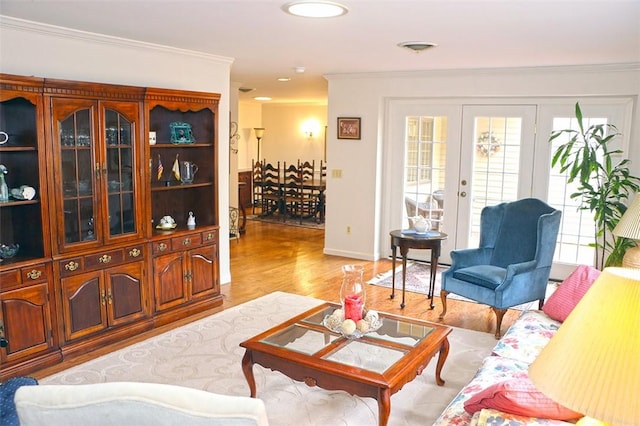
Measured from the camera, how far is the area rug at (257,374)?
315 cm

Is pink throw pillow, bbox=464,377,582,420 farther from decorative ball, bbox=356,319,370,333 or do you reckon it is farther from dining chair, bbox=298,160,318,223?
dining chair, bbox=298,160,318,223

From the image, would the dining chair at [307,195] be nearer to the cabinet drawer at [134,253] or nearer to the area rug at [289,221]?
the area rug at [289,221]

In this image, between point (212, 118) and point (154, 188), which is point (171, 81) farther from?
point (154, 188)

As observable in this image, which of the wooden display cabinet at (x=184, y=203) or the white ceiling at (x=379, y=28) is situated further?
the wooden display cabinet at (x=184, y=203)

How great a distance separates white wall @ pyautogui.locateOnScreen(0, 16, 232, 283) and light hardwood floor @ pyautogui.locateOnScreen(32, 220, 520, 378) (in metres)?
0.51

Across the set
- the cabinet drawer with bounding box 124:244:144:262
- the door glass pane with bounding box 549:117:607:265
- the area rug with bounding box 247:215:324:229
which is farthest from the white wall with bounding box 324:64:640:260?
the cabinet drawer with bounding box 124:244:144:262

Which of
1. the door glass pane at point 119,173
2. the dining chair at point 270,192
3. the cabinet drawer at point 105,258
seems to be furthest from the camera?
the dining chair at point 270,192

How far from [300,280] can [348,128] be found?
2.04 metres

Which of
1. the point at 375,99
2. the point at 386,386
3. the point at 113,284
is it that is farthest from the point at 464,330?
the point at 375,99

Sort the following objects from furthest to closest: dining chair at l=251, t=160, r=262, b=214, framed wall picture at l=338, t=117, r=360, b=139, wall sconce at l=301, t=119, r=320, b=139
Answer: wall sconce at l=301, t=119, r=320, b=139, dining chair at l=251, t=160, r=262, b=214, framed wall picture at l=338, t=117, r=360, b=139

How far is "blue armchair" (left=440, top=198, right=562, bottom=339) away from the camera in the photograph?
14.0 ft

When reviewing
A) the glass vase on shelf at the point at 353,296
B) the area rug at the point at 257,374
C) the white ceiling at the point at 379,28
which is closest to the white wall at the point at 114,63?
the white ceiling at the point at 379,28

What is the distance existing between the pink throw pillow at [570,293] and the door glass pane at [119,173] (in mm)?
3052

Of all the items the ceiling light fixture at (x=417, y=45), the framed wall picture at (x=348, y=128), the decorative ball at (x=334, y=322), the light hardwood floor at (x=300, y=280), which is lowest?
the light hardwood floor at (x=300, y=280)
